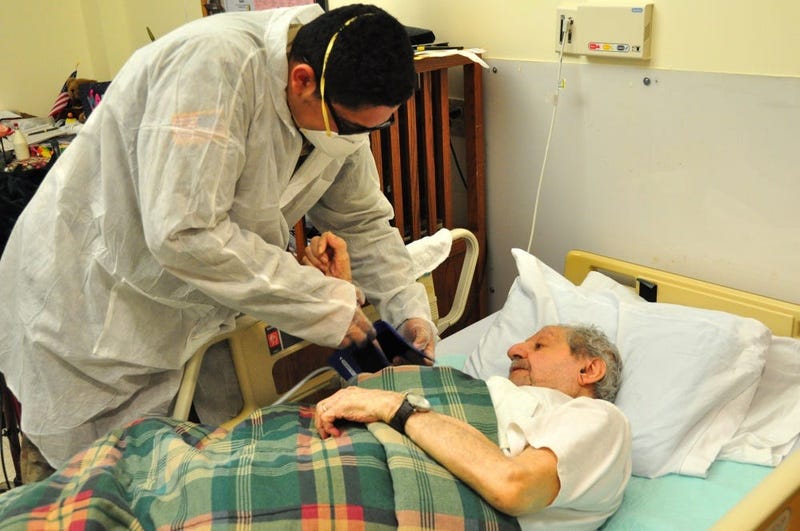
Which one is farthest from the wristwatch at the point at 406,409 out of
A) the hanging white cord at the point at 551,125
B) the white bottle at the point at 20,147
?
the white bottle at the point at 20,147

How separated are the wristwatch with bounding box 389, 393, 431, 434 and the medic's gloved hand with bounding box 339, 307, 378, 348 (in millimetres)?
170

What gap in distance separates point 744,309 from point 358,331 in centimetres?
107

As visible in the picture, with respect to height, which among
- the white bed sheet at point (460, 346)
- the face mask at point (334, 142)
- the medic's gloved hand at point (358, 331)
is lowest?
the white bed sheet at point (460, 346)

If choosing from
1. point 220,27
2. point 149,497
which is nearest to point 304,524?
point 149,497

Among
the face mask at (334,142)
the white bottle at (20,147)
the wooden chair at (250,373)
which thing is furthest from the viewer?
the white bottle at (20,147)

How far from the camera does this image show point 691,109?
195 cm

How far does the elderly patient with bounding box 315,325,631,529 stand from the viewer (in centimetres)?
130

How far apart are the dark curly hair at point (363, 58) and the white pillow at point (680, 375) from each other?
37.3 inches

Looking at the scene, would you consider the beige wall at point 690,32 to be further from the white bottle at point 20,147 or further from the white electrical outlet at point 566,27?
the white bottle at point 20,147

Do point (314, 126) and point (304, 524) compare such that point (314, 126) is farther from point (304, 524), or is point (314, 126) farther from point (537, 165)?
point (537, 165)

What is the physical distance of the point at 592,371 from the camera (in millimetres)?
1709

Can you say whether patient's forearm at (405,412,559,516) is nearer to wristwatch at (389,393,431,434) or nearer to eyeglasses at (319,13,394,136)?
wristwatch at (389,393,431,434)

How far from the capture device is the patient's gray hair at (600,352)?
172 centimetres

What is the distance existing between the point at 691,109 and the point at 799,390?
76 centimetres
